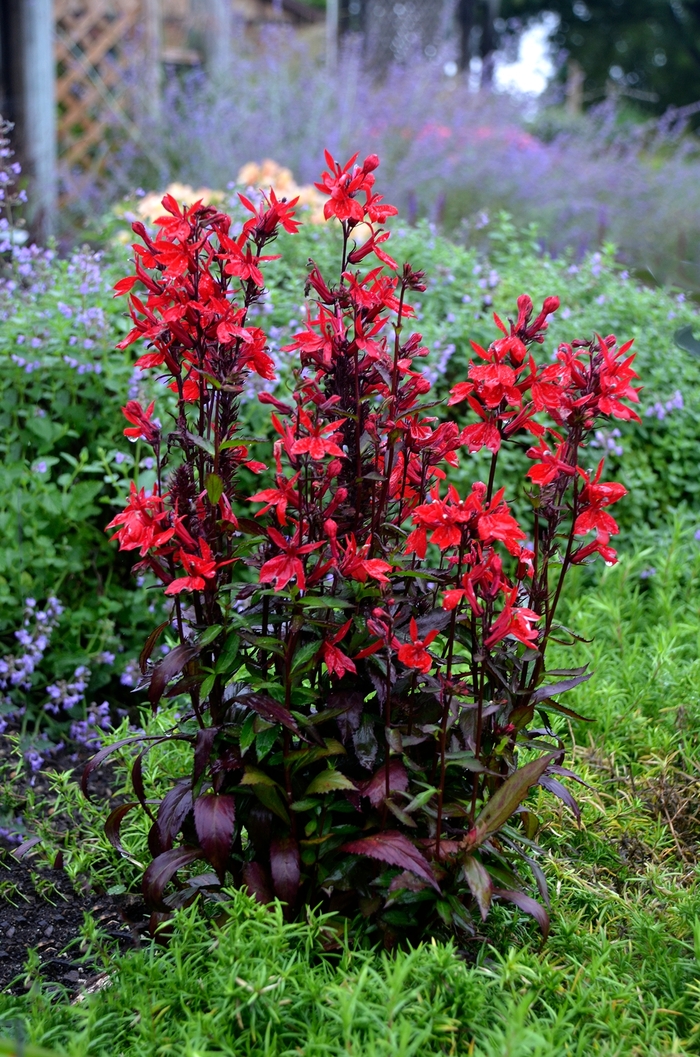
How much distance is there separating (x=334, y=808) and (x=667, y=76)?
26835mm

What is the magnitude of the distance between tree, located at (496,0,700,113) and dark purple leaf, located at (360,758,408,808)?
25071 mm

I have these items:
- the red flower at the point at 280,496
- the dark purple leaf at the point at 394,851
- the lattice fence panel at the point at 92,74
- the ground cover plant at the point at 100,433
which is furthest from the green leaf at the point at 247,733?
the lattice fence panel at the point at 92,74

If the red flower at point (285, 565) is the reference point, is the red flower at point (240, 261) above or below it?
above

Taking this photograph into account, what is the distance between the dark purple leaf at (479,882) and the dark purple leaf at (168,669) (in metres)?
0.56

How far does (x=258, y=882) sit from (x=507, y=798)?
0.45m

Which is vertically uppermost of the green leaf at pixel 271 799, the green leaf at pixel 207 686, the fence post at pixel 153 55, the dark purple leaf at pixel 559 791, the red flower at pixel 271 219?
the fence post at pixel 153 55

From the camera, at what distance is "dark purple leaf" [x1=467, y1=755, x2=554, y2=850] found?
1.57 m

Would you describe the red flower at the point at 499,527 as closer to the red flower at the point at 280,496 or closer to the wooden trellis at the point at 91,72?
the red flower at the point at 280,496

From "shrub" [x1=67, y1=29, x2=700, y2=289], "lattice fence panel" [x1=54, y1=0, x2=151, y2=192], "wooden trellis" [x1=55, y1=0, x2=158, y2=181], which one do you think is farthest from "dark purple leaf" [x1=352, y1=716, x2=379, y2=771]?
"wooden trellis" [x1=55, y1=0, x2=158, y2=181]

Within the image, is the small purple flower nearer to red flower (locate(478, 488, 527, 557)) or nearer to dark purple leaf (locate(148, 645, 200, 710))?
dark purple leaf (locate(148, 645, 200, 710))

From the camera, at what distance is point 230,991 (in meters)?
1.39

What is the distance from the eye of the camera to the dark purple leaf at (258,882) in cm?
162

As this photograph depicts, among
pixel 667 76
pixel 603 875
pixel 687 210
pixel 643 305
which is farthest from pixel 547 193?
pixel 667 76

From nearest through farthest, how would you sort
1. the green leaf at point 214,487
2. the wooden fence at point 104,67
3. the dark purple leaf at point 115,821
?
the green leaf at point 214,487, the dark purple leaf at point 115,821, the wooden fence at point 104,67
